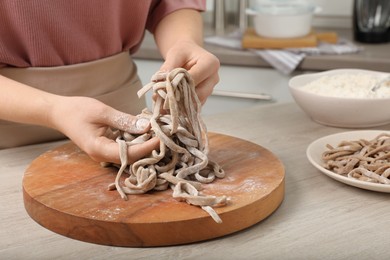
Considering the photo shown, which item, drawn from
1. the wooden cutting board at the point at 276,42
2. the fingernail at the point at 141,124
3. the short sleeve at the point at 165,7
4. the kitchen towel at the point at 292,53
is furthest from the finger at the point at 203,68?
the wooden cutting board at the point at 276,42

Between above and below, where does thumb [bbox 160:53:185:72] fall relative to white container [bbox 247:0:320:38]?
above

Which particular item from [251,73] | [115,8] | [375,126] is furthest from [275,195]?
[251,73]

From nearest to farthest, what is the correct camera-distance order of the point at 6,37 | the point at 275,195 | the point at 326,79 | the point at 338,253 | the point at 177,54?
the point at 338,253
the point at 275,195
the point at 177,54
the point at 6,37
the point at 326,79

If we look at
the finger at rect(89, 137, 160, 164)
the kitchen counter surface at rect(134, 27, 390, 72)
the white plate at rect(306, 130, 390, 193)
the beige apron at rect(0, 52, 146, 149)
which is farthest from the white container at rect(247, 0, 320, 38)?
the finger at rect(89, 137, 160, 164)

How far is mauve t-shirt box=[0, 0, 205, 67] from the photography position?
1.43 m

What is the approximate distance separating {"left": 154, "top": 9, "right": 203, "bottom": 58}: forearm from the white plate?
1.25 ft

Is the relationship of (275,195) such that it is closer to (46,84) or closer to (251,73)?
(46,84)

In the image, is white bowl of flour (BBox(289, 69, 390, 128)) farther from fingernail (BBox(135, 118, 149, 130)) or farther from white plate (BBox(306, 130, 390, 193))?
fingernail (BBox(135, 118, 149, 130))

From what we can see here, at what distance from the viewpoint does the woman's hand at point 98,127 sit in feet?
3.84

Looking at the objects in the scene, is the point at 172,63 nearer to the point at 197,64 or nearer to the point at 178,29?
the point at 197,64

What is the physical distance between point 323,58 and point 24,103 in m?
1.51

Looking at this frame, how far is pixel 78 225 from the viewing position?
102 cm

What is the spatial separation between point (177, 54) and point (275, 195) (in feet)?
1.20

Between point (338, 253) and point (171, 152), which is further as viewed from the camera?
point (171, 152)
